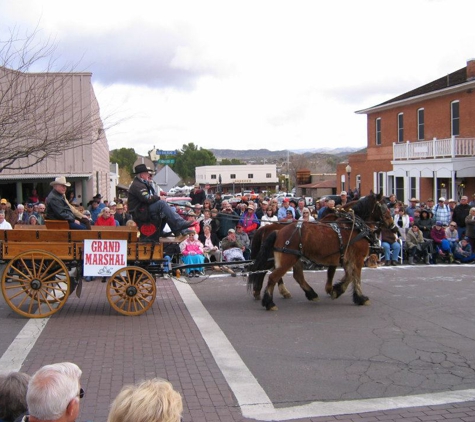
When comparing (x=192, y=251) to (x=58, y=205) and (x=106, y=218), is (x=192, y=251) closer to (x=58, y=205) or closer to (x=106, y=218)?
(x=106, y=218)

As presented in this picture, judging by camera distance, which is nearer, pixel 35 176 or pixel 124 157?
pixel 35 176

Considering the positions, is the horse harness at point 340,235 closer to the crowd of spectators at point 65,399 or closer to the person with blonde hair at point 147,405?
the crowd of spectators at point 65,399

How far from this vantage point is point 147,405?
115 inches

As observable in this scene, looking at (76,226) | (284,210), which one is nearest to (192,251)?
(76,226)

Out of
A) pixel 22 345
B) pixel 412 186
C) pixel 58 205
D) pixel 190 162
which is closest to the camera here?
pixel 22 345

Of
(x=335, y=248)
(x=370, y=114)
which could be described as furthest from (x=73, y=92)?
(x=370, y=114)

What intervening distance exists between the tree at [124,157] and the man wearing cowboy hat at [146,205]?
85.3 m

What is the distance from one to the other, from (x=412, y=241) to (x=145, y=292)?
9228 mm

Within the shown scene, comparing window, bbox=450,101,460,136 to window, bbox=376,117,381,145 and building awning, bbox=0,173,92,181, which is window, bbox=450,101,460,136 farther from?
building awning, bbox=0,173,92,181

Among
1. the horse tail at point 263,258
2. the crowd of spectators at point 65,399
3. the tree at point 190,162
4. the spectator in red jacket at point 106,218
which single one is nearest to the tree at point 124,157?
the tree at point 190,162

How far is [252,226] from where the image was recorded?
15961mm

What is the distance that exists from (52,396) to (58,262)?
22.8 feet

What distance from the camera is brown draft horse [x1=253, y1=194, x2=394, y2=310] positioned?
10695mm

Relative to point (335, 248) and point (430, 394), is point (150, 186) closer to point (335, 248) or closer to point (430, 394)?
point (335, 248)
